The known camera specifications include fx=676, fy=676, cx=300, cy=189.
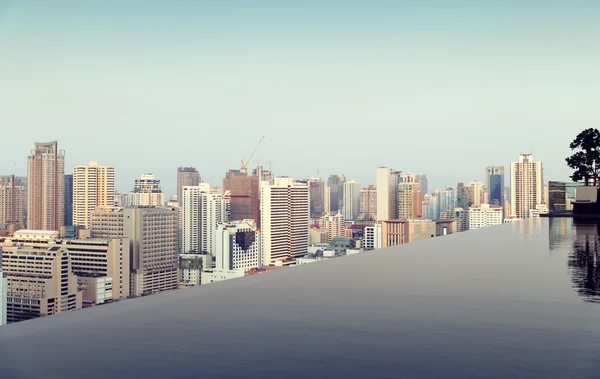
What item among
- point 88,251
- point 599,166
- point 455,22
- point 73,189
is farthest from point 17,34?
point 599,166

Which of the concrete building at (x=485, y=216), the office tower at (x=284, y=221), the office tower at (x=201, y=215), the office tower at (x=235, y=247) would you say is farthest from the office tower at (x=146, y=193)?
the concrete building at (x=485, y=216)

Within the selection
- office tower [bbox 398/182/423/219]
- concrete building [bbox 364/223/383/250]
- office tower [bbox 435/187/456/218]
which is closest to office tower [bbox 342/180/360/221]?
office tower [bbox 398/182/423/219]

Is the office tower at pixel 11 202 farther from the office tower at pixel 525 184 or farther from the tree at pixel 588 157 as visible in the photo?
the tree at pixel 588 157

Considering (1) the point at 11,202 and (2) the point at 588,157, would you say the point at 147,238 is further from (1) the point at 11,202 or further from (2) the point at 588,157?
(2) the point at 588,157

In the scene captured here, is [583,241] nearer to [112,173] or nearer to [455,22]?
[455,22]

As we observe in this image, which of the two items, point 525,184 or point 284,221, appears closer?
point 525,184

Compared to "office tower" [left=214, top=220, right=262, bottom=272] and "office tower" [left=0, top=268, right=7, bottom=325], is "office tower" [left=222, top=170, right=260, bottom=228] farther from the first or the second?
"office tower" [left=0, top=268, right=7, bottom=325]

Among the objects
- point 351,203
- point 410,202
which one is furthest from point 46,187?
point 410,202
